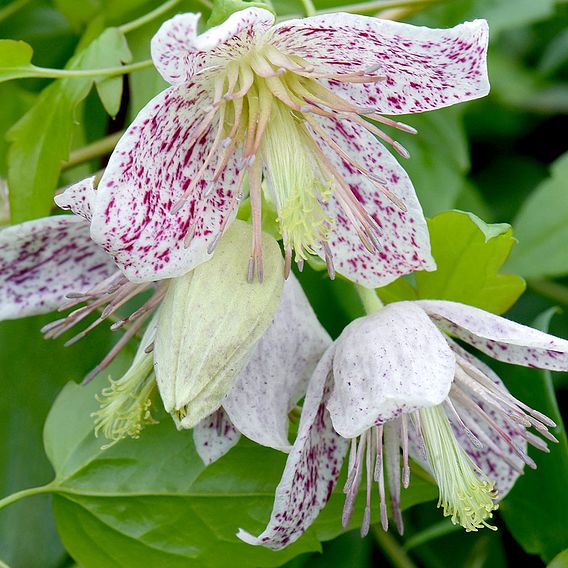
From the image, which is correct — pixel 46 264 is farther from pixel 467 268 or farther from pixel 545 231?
pixel 545 231

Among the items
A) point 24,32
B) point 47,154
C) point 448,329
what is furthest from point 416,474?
point 24,32

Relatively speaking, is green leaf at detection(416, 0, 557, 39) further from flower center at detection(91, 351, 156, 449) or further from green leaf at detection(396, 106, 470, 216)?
flower center at detection(91, 351, 156, 449)

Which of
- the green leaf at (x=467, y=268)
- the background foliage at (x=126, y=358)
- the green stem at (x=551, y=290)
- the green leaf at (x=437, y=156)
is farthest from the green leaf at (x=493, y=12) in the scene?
the green leaf at (x=467, y=268)

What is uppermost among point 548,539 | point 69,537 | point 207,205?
point 207,205

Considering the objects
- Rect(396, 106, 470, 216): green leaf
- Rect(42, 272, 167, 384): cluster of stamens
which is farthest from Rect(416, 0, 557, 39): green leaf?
Rect(42, 272, 167, 384): cluster of stamens

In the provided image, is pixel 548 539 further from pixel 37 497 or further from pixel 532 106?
pixel 532 106

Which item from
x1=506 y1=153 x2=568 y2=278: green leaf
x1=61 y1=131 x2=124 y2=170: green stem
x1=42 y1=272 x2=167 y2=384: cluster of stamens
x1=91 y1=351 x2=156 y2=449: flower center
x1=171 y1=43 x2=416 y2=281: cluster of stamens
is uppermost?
x1=171 y1=43 x2=416 y2=281: cluster of stamens

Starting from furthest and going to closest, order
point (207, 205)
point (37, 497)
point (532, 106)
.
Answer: point (532, 106) → point (37, 497) → point (207, 205)

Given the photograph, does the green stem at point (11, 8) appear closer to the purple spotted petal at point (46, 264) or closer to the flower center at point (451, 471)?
the purple spotted petal at point (46, 264)
